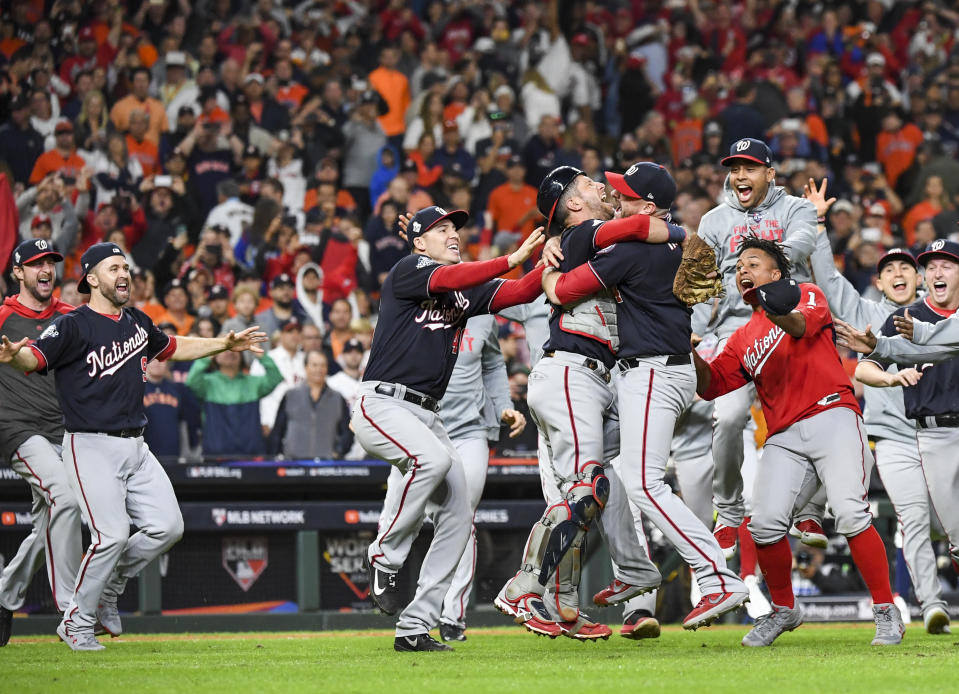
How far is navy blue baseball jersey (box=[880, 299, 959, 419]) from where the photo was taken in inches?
325

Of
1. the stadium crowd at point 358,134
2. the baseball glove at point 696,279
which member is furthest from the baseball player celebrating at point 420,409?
the stadium crowd at point 358,134

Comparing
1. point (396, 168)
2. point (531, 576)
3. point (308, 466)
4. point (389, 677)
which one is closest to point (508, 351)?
point (308, 466)

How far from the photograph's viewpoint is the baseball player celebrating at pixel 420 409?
7082 mm

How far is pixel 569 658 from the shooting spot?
6.80m

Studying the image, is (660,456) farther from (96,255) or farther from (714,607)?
(96,255)

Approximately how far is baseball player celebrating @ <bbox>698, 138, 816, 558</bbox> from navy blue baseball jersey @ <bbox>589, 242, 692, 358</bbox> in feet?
3.66

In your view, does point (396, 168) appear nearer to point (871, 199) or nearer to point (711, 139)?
point (711, 139)

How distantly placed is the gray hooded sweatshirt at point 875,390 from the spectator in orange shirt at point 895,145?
8.62 meters

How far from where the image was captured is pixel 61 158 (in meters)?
14.5

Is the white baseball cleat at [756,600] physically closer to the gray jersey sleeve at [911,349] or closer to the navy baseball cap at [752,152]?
the gray jersey sleeve at [911,349]

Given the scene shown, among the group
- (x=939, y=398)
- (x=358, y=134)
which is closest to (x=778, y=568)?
(x=939, y=398)

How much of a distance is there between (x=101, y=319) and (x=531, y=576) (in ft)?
10.1

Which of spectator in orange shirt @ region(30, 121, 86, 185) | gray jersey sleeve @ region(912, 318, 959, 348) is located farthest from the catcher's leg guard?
spectator in orange shirt @ region(30, 121, 86, 185)

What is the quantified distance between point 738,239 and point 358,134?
872cm
